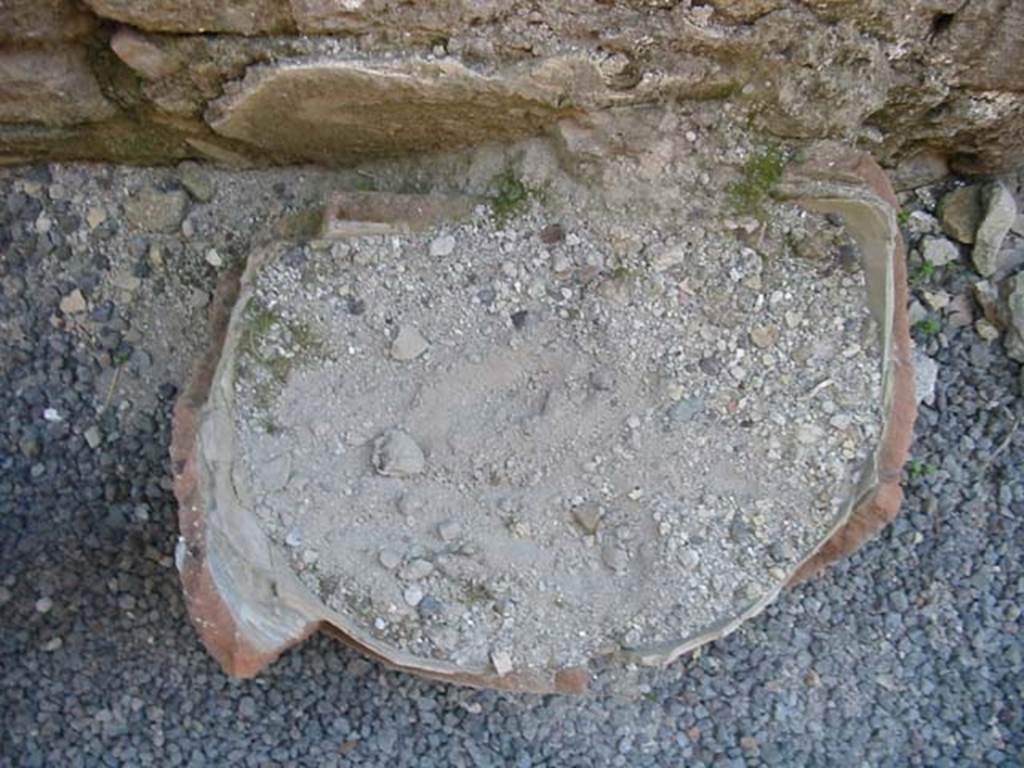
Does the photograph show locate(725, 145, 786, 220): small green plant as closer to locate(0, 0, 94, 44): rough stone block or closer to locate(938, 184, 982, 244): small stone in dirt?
locate(938, 184, 982, 244): small stone in dirt

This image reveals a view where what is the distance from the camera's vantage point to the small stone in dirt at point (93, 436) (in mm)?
2014

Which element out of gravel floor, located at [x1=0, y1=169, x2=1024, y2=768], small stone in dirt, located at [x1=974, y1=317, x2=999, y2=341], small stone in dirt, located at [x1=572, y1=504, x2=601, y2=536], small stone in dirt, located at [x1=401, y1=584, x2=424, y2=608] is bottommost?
gravel floor, located at [x1=0, y1=169, x2=1024, y2=768]

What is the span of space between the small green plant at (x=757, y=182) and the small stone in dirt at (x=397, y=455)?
0.55 metres

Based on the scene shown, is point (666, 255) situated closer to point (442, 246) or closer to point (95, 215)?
point (442, 246)

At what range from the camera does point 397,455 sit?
5.76 feet

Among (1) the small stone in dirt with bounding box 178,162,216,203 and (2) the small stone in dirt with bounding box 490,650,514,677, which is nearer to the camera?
(2) the small stone in dirt with bounding box 490,650,514,677

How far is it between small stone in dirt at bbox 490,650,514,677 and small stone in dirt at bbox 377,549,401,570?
0.18 metres

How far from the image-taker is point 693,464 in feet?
5.86

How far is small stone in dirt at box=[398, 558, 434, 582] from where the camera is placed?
1.73 metres

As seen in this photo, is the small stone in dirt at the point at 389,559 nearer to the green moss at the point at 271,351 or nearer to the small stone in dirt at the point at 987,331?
the green moss at the point at 271,351

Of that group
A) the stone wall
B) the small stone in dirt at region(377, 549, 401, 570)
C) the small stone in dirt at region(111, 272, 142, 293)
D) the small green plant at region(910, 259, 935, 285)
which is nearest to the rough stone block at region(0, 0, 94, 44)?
the stone wall

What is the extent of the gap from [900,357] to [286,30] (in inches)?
36.0

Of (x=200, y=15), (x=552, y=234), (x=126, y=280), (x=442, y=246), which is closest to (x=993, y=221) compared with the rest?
(x=552, y=234)

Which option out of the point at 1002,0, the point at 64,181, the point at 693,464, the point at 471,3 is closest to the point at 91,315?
the point at 64,181
